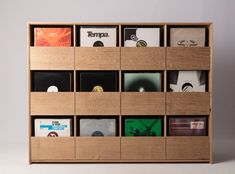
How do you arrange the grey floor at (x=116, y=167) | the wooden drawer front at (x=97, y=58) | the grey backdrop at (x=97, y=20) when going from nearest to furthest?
the grey floor at (x=116, y=167)
the wooden drawer front at (x=97, y=58)
the grey backdrop at (x=97, y=20)

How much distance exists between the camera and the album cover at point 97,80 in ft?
14.8

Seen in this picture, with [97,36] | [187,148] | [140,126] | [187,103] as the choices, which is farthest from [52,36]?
[187,148]

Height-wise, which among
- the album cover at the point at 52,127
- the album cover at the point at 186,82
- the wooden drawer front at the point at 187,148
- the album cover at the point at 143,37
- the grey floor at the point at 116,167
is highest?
the album cover at the point at 143,37

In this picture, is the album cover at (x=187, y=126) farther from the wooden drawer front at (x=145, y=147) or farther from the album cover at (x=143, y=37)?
the album cover at (x=143, y=37)

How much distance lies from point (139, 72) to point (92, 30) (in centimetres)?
65

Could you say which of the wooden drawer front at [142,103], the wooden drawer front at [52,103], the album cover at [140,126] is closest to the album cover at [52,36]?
the wooden drawer front at [52,103]

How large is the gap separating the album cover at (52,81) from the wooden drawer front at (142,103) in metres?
0.58

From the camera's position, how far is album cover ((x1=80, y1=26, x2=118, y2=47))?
4.52 metres

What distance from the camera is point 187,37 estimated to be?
178 inches

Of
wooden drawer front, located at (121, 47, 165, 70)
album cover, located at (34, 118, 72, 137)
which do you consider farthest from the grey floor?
wooden drawer front, located at (121, 47, 165, 70)

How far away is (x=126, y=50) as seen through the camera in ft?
14.8

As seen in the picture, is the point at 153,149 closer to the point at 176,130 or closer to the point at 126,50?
the point at 176,130

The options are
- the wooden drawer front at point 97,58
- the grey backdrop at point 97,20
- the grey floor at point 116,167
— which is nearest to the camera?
the grey floor at point 116,167

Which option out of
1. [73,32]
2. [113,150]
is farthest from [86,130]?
[73,32]
